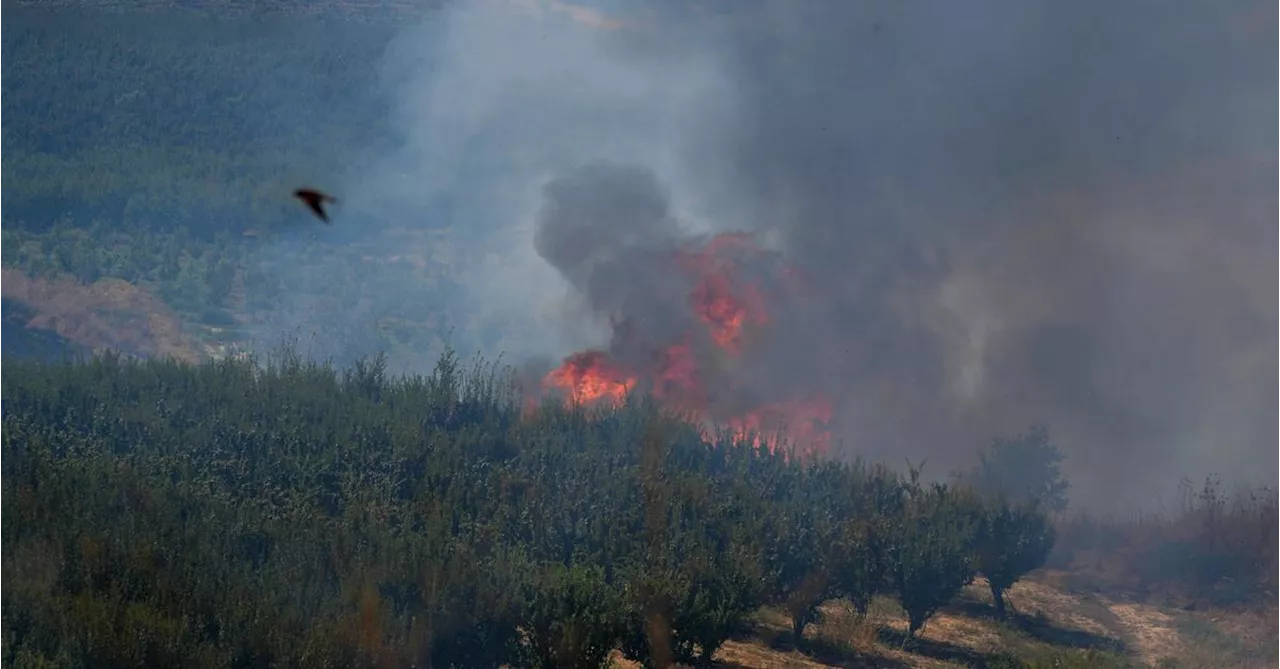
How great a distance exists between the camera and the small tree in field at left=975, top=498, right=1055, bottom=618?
24.6 meters

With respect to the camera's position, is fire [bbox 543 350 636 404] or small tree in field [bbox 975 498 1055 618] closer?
small tree in field [bbox 975 498 1055 618]

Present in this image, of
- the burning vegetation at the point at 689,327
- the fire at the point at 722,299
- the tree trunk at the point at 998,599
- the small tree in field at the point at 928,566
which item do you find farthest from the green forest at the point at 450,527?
the fire at the point at 722,299

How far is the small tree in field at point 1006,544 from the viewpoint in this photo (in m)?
24.6

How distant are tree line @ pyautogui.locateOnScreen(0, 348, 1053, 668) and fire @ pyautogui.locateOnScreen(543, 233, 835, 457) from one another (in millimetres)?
4661

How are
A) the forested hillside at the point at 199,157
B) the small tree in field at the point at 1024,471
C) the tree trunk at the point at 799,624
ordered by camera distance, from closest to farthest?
the tree trunk at the point at 799,624 → the small tree in field at the point at 1024,471 → the forested hillside at the point at 199,157

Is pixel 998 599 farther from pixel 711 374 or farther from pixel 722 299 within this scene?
pixel 722 299

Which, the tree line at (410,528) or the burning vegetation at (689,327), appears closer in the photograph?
the tree line at (410,528)

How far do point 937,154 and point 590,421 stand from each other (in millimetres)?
18499

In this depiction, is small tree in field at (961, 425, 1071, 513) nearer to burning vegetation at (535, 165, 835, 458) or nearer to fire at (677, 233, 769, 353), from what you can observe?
burning vegetation at (535, 165, 835, 458)

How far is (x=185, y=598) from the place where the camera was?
13.6m

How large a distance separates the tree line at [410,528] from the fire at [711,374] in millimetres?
4661

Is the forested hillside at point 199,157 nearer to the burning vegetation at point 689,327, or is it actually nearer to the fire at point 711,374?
the burning vegetation at point 689,327

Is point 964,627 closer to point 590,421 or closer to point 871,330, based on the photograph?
point 590,421

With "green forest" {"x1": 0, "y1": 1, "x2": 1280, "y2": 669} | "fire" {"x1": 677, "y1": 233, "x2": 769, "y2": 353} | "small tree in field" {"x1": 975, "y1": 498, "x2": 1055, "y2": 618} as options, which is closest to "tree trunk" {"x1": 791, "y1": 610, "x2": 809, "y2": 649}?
"green forest" {"x1": 0, "y1": 1, "x2": 1280, "y2": 669}
